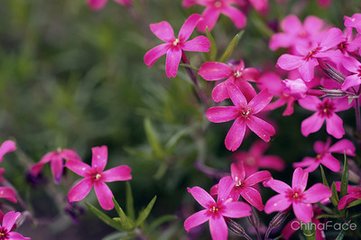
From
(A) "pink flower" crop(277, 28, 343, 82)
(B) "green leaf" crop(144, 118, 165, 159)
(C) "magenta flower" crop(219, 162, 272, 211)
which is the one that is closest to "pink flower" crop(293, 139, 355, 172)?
(C) "magenta flower" crop(219, 162, 272, 211)

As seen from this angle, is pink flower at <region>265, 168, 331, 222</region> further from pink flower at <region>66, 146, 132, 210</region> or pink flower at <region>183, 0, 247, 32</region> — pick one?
pink flower at <region>183, 0, 247, 32</region>

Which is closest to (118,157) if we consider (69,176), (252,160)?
(69,176)

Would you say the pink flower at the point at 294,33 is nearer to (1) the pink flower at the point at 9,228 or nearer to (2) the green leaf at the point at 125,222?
(2) the green leaf at the point at 125,222

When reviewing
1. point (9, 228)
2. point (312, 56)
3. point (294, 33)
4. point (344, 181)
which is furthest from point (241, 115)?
point (9, 228)

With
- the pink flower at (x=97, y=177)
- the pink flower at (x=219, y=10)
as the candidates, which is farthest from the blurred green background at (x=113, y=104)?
the pink flower at (x=97, y=177)

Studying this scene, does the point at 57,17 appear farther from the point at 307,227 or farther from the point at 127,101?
the point at 307,227
